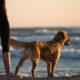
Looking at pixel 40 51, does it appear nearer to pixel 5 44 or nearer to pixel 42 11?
pixel 5 44

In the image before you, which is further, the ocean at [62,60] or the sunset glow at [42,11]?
the sunset glow at [42,11]

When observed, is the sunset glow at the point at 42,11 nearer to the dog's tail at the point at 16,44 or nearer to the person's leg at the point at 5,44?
the dog's tail at the point at 16,44

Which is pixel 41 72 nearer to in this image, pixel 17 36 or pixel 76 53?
pixel 76 53

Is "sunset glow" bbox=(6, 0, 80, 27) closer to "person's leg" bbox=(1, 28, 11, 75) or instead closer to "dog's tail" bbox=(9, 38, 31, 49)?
"dog's tail" bbox=(9, 38, 31, 49)

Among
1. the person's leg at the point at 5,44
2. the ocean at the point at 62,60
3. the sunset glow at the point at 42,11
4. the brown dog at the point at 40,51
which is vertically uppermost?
the person's leg at the point at 5,44

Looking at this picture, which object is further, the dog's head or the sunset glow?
the sunset glow

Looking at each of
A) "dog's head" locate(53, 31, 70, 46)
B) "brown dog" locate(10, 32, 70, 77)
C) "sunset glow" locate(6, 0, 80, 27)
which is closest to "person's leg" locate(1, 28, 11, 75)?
"brown dog" locate(10, 32, 70, 77)

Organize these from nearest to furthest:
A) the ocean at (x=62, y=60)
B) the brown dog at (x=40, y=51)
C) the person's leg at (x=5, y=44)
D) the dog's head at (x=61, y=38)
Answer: the person's leg at (x=5, y=44)
the brown dog at (x=40, y=51)
the dog's head at (x=61, y=38)
the ocean at (x=62, y=60)

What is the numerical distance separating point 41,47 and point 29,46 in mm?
106

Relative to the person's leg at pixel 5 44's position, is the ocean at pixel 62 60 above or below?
below

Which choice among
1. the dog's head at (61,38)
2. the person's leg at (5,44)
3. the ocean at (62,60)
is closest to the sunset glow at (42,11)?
the ocean at (62,60)

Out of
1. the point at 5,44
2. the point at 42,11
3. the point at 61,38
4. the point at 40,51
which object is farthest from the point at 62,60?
the point at 5,44

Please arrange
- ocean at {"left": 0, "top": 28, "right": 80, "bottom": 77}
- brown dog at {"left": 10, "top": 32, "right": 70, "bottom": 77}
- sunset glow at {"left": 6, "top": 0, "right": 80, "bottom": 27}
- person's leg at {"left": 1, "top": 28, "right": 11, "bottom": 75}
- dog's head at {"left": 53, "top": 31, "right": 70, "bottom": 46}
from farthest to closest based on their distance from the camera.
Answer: sunset glow at {"left": 6, "top": 0, "right": 80, "bottom": 27}, ocean at {"left": 0, "top": 28, "right": 80, "bottom": 77}, dog's head at {"left": 53, "top": 31, "right": 70, "bottom": 46}, brown dog at {"left": 10, "top": 32, "right": 70, "bottom": 77}, person's leg at {"left": 1, "top": 28, "right": 11, "bottom": 75}

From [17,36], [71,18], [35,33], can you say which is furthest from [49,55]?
[35,33]
